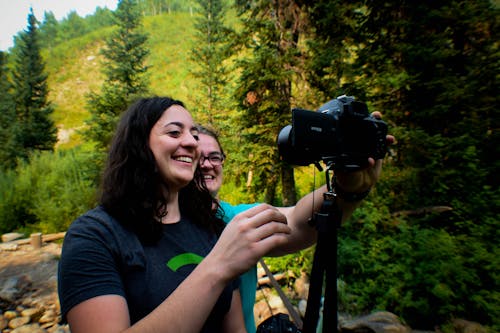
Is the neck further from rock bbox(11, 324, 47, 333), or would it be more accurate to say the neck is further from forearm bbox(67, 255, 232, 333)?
rock bbox(11, 324, 47, 333)

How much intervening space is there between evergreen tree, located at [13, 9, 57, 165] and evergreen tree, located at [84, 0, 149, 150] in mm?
8075

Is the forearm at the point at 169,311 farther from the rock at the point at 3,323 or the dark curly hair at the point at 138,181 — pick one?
the rock at the point at 3,323

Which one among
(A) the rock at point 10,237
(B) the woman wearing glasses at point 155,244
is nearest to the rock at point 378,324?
(B) the woman wearing glasses at point 155,244

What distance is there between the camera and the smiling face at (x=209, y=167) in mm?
2338

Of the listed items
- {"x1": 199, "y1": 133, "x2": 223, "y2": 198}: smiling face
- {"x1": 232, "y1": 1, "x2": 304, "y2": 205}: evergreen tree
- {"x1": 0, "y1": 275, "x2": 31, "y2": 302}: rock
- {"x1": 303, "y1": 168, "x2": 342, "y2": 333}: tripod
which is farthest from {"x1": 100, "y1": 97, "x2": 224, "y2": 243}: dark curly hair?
{"x1": 0, "y1": 275, "x2": 31, "y2": 302}: rock

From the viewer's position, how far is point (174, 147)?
4.21 feet

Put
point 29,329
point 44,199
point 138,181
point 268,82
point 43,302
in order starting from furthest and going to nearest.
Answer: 1. point 44,199
2. point 268,82
3. point 43,302
4. point 29,329
5. point 138,181

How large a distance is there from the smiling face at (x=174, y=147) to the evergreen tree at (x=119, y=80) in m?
8.08

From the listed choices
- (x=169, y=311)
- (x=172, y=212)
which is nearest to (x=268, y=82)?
(x=172, y=212)

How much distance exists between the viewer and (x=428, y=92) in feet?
14.6

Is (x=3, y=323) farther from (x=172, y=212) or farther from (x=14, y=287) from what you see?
(x=172, y=212)

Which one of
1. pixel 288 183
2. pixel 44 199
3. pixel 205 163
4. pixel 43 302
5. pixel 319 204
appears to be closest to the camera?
pixel 319 204

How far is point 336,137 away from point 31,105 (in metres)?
24.3

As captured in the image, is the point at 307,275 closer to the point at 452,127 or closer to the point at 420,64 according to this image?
the point at 452,127
